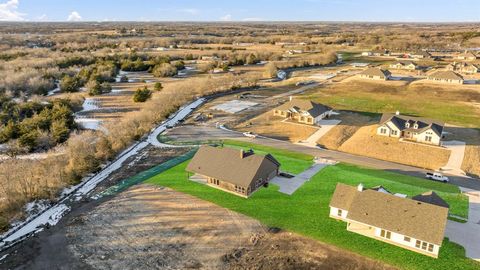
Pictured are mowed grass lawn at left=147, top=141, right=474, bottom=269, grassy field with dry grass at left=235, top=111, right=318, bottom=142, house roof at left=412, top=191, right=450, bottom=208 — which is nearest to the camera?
mowed grass lawn at left=147, top=141, right=474, bottom=269

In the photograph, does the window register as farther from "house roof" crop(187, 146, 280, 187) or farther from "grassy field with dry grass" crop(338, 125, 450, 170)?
"grassy field with dry grass" crop(338, 125, 450, 170)

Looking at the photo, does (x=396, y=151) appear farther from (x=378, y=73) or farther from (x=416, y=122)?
(x=378, y=73)

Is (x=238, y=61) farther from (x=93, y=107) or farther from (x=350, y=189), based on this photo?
(x=350, y=189)

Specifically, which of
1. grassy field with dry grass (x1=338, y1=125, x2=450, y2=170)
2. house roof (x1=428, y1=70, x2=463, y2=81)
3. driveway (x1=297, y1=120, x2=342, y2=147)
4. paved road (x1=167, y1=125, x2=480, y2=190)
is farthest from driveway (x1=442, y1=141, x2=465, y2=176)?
house roof (x1=428, y1=70, x2=463, y2=81)

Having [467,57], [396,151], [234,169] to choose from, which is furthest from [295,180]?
[467,57]

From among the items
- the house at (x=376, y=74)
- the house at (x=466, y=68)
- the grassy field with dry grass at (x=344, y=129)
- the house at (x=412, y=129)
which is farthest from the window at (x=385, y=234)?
the house at (x=466, y=68)
